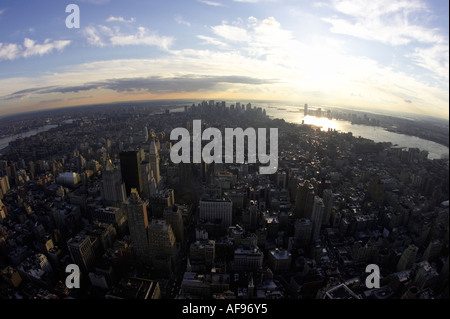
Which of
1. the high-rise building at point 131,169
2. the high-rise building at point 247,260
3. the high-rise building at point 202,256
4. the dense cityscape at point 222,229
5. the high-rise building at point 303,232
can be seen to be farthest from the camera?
the high-rise building at point 131,169

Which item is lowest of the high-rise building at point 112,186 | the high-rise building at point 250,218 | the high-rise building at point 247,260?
the high-rise building at point 247,260

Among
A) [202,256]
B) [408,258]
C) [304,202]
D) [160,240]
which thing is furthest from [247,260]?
[408,258]

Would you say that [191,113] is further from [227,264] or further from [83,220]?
[227,264]

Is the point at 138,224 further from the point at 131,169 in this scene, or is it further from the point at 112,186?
the point at 131,169

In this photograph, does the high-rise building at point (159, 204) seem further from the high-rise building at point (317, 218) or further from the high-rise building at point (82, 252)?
the high-rise building at point (317, 218)

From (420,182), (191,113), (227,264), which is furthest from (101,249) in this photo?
(191,113)

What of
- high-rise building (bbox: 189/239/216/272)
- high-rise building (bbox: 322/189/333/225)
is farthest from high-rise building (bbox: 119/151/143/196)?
high-rise building (bbox: 322/189/333/225)

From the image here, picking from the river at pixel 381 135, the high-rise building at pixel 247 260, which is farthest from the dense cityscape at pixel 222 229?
the river at pixel 381 135
